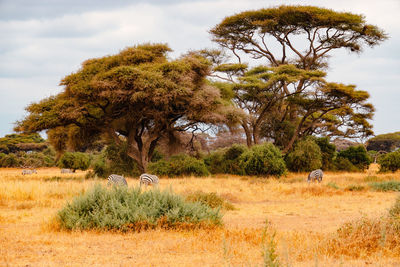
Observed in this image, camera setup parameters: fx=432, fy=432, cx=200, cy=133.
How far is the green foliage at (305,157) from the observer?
34612 millimetres

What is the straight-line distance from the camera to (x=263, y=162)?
28.5 metres

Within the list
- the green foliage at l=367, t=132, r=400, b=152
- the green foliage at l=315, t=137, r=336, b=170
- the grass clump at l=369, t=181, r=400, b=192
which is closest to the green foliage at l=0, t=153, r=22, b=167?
the green foliage at l=315, t=137, r=336, b=170

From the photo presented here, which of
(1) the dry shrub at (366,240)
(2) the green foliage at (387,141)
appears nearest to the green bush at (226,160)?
(1) the dry shrub at (366,240)

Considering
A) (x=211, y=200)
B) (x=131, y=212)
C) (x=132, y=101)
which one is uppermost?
(x=132, y=101)

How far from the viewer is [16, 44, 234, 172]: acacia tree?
26938 mm

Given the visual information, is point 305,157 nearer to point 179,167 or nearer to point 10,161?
point 179,167

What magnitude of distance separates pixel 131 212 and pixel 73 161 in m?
39.6

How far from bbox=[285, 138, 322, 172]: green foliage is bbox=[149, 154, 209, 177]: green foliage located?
897 cm

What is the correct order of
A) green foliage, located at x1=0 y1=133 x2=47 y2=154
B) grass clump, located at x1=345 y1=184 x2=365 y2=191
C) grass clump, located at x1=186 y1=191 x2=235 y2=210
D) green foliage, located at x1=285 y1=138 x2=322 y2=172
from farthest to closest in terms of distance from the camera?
green foliage, located at x1=0 y1=133 x2=47 y2=154, green foliage, located at x1=285 y1=138 x2=322 y2=172, grass clump, located at x1=345 y1=184 x2=365 y2=191, grass clump, located at x1=186 y1=191 x2=235 y2=210

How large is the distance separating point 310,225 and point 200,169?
18474 mm

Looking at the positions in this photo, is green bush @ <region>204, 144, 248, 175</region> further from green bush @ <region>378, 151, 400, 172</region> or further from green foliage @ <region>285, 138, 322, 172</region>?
green bush @ <region>378, 151, 400, 172</region>

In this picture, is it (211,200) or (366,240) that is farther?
(211,200)

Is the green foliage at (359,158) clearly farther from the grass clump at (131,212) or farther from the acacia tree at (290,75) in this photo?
the grass clump at (131,212)

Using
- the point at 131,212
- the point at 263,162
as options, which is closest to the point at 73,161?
the point at 263,162
